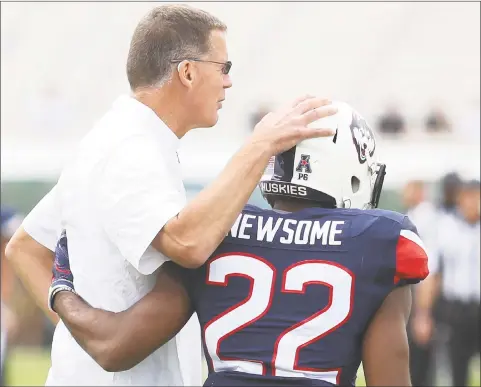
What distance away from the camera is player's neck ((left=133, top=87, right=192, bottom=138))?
3027mm

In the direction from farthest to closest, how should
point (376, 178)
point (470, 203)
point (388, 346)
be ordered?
point (470, 203) < point (376, 178) < point (388, 346)

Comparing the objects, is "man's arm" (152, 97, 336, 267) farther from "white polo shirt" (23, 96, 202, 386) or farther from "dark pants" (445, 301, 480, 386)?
"dark pants" (445, 301, 480, 386)

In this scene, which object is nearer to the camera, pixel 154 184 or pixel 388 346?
pixel 388 346

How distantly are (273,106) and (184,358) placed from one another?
42.1 ft

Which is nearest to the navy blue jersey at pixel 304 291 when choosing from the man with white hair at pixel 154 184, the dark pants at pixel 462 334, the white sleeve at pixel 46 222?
the man with white hair at pixel 154 184

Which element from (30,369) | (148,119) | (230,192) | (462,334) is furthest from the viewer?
(30,369)

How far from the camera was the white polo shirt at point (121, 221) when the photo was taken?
2.75 metres

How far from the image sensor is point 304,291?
2.60 metres

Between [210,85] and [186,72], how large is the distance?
0.08m

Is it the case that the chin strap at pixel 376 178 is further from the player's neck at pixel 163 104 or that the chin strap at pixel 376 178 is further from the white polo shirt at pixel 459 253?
the white polo shirt at pixel 459 253

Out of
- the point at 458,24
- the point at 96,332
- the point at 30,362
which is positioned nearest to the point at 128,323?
the point at 96,332

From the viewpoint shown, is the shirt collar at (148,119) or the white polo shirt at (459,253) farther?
the white polo shirt at (459,253)

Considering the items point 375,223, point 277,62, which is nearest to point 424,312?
point 375,223

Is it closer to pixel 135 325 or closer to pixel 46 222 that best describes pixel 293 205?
pixel 135 325
